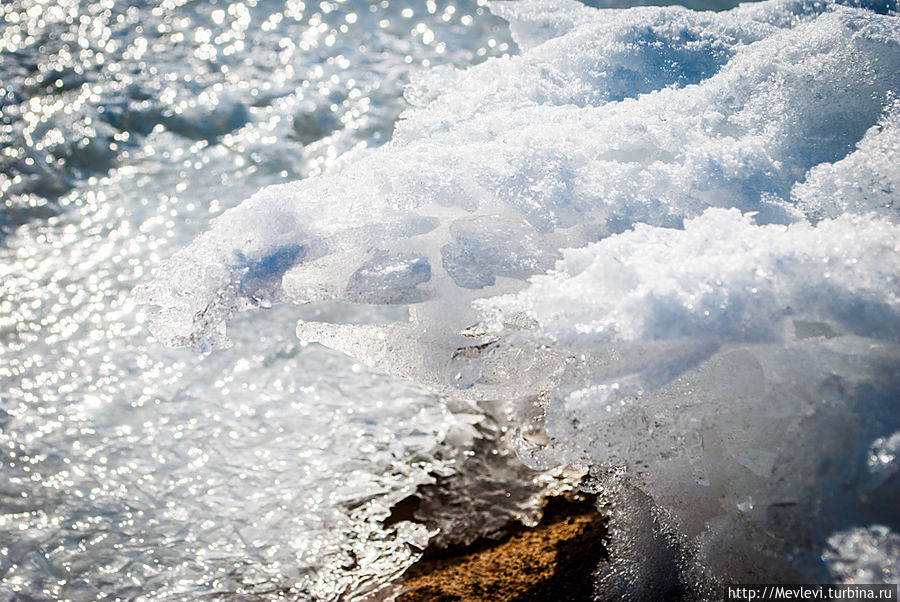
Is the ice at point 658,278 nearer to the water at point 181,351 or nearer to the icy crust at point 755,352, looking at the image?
the icy crust at point 755,352

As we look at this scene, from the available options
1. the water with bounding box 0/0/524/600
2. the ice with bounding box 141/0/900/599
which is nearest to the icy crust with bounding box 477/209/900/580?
the ice with bounding box 141/0/900/599

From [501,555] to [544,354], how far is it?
0.81m

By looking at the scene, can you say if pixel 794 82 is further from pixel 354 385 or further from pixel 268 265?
pixel 354 385

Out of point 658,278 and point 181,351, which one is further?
point 181,351

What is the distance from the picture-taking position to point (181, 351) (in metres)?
2.96

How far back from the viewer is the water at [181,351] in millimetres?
2152

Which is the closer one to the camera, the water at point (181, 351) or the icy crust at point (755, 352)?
the icy crust at point (755, 352)

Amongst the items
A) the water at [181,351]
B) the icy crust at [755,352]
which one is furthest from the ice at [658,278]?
the water at [181,351]

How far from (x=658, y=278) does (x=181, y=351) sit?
7.33ft

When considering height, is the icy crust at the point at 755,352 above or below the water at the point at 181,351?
above

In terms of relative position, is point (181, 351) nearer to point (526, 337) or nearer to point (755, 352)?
point (526, 337)

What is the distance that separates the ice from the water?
78 cm

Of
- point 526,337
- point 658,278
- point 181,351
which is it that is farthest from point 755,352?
point 181,351

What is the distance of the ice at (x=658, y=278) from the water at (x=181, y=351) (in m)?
0.78
